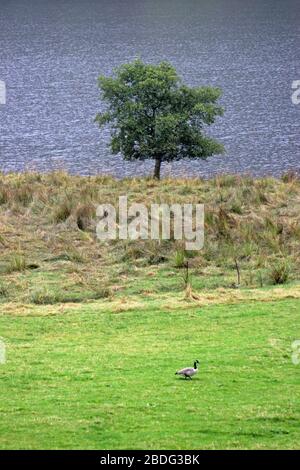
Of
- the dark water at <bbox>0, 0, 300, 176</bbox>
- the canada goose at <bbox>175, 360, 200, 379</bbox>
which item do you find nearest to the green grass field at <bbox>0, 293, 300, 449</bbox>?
the canada goose at <bbox>175, 360, 200, 379</bbox>

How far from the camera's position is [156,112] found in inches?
1726

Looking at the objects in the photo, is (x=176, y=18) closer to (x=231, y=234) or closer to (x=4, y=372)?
(x=231, y=234)

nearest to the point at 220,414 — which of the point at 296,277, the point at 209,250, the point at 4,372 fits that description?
the point at 4,372

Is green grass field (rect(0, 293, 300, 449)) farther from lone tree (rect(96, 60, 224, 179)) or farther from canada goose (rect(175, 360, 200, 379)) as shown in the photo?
lone tree (rect(96, 60, 224, 179))

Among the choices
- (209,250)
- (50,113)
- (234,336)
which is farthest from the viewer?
(50,113)

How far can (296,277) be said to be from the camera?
25.5 m

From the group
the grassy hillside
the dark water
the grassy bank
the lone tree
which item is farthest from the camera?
the dark water

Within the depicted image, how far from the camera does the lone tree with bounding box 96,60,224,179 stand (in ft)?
141

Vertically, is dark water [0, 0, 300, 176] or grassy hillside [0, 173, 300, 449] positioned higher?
dark water [0, 0, 300, 176]

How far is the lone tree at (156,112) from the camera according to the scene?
1693 inches

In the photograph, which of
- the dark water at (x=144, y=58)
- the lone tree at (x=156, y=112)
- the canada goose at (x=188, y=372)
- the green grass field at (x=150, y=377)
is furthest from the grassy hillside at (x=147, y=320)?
the dark water at (x=144, y=58)

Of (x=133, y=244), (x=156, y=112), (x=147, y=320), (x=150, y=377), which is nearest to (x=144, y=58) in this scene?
→ (x=156, y=112)

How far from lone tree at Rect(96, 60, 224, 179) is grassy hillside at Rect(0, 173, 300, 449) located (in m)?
6.22

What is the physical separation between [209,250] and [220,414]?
1323cm
